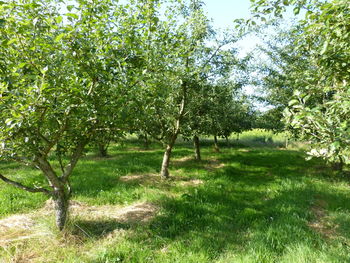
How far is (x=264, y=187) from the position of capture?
10453 millimetres

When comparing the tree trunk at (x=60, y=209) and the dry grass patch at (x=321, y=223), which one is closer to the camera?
the tree trunk at (x=60, y=209)

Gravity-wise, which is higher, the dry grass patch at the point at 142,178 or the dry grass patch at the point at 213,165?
the dry grass patch at the point at 142,178

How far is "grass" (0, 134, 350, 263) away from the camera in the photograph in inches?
203

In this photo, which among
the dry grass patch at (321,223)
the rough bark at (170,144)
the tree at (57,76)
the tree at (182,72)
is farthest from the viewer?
the rough bark at (170,144)

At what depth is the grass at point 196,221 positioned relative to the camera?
5.16 m

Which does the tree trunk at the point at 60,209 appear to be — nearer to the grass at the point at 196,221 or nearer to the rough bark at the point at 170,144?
the grass at the point at 196,221

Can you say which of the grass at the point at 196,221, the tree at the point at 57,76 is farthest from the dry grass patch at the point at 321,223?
the tree at the point at 57,76

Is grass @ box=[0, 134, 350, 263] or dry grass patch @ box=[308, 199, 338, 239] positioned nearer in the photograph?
grass @ box=[0, 134, 350, 263]

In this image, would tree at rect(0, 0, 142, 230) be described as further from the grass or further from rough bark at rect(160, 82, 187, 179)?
rough bark at rect(160, 82, 187, 179)

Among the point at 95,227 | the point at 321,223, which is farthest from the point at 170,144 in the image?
the point at 321,223

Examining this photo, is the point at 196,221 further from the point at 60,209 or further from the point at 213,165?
the point at 213,165

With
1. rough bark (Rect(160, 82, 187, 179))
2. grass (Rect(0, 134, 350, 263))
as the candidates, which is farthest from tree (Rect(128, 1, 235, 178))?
grass (Rect(0, 134, 350, 263))

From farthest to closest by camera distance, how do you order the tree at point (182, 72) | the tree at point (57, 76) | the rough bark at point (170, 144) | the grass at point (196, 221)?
1. the rough bark at point (170, 144)
2. the tree at point (182, 72)
3. the grass at point (196, 221)
4. the tree at point (57, 76)

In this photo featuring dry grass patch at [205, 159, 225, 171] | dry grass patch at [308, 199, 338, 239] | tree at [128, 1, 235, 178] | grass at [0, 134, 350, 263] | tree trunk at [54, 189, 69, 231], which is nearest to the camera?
grass at [0, 134, 350, 263]
